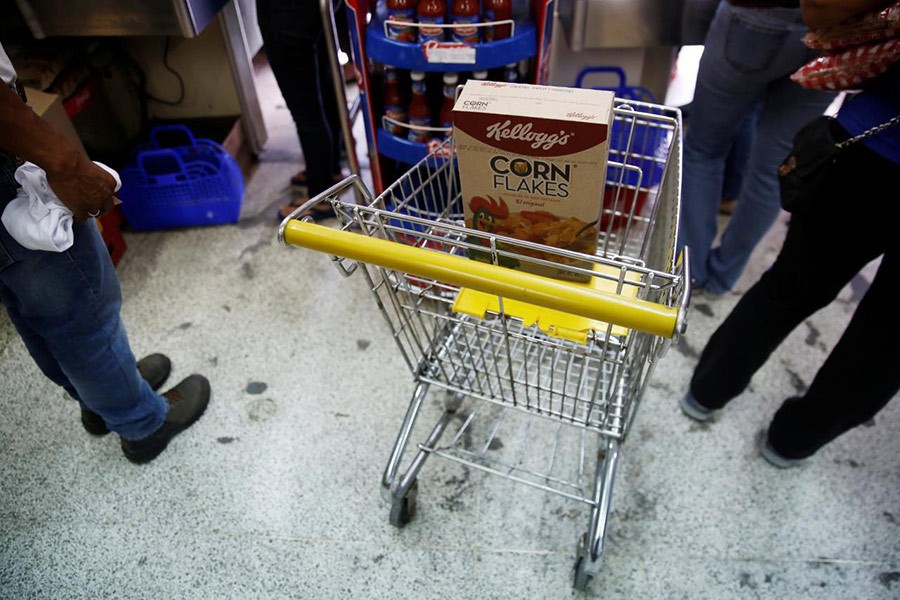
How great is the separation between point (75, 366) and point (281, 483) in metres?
0.56

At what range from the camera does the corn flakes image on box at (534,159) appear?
2.77ft

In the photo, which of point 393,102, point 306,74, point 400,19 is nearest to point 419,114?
point 393,102

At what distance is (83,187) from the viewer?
3.33ft

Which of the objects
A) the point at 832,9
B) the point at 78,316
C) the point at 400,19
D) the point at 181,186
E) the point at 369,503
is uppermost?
the point at 832,9

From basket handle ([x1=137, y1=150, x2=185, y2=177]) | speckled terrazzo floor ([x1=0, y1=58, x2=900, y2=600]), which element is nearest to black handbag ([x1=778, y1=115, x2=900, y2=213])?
speckled terrazzo floor ([x1=0, y1=58, x2=900, y2=600])

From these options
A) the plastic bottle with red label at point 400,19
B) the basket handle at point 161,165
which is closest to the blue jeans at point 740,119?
the plastic bottle with red label at point 400,19

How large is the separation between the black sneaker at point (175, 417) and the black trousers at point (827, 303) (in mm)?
1413

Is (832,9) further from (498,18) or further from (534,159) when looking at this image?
(498,18)

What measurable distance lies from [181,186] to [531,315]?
1735mm

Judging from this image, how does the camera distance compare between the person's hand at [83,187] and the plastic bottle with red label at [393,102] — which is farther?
A: the plastic bottle with red label at [393,102]

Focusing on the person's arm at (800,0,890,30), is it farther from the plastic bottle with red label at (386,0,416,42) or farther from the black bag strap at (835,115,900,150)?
the plastic bottle with red label at (386,0,416,42)

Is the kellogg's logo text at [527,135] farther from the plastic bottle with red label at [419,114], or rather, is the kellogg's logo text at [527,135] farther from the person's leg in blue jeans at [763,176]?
the person's leg in blue jeans at [763,176]

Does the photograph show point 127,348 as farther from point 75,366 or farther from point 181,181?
point 181,181

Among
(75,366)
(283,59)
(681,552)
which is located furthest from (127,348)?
(681,552)
